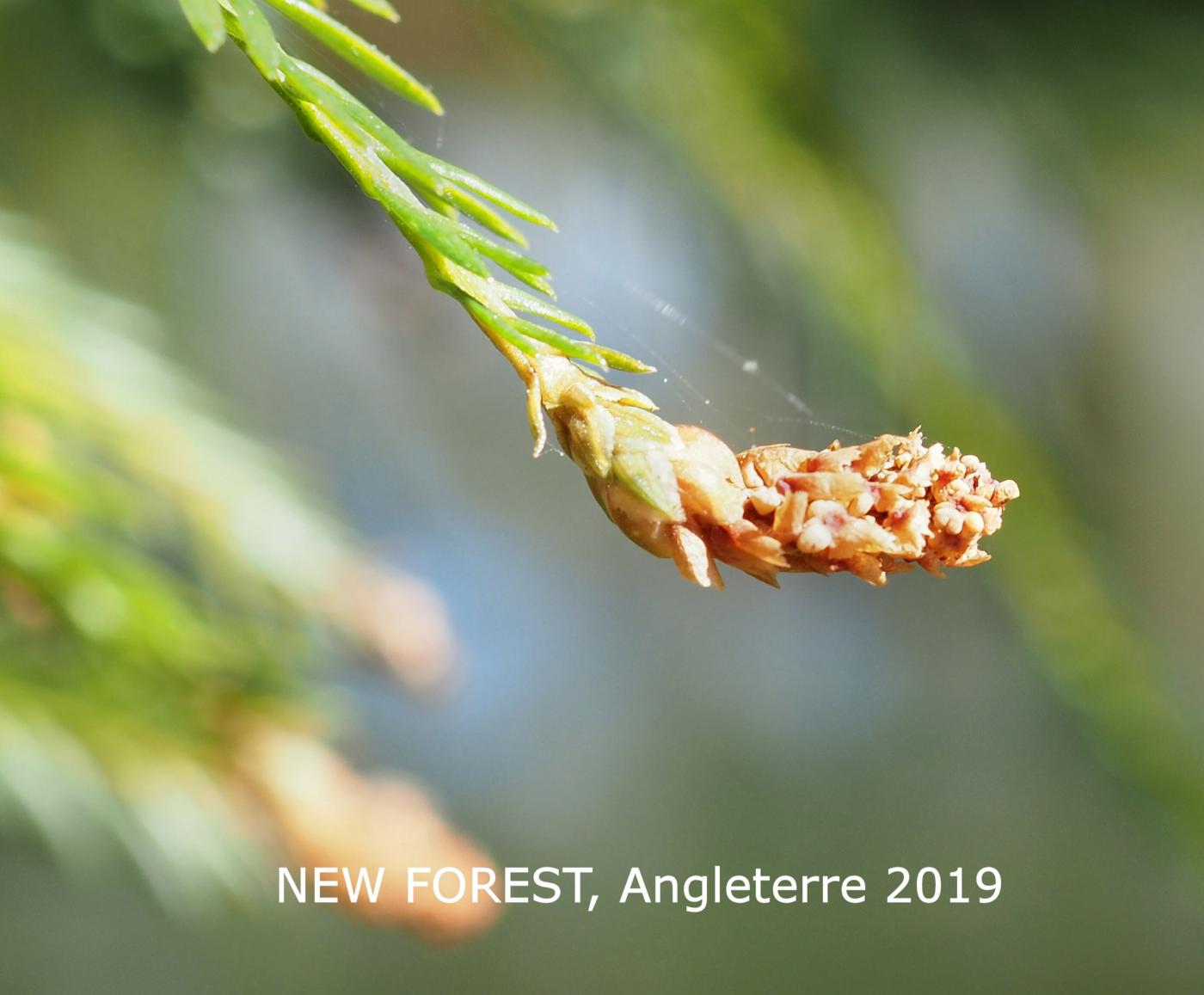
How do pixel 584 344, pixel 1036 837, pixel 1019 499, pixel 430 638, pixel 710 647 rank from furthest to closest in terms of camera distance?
1. pixel 710 647
2. pixel 1036 837
3. pixel 1019 499
4. pixel 430 638
5. pixel 584 344

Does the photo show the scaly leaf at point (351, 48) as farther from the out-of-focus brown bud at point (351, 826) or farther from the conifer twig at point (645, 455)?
the out-of-focus brown bud at point (351, 826)

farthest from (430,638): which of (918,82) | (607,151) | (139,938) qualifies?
(139,938)

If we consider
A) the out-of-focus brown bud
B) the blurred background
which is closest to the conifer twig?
the blurred background

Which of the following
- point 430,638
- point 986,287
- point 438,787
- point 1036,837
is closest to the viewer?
point 430,638

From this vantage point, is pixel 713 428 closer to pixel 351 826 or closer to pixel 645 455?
pixel 351 826

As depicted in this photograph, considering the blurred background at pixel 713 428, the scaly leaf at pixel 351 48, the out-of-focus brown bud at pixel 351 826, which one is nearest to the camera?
the scaly leaf at pixel 351 48

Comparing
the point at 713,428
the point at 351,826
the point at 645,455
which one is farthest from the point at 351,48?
the point at 713,428

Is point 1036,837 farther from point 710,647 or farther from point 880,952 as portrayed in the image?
point 710,647

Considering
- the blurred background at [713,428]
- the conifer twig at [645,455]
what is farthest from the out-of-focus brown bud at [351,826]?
the conifer twig at [645,455]
